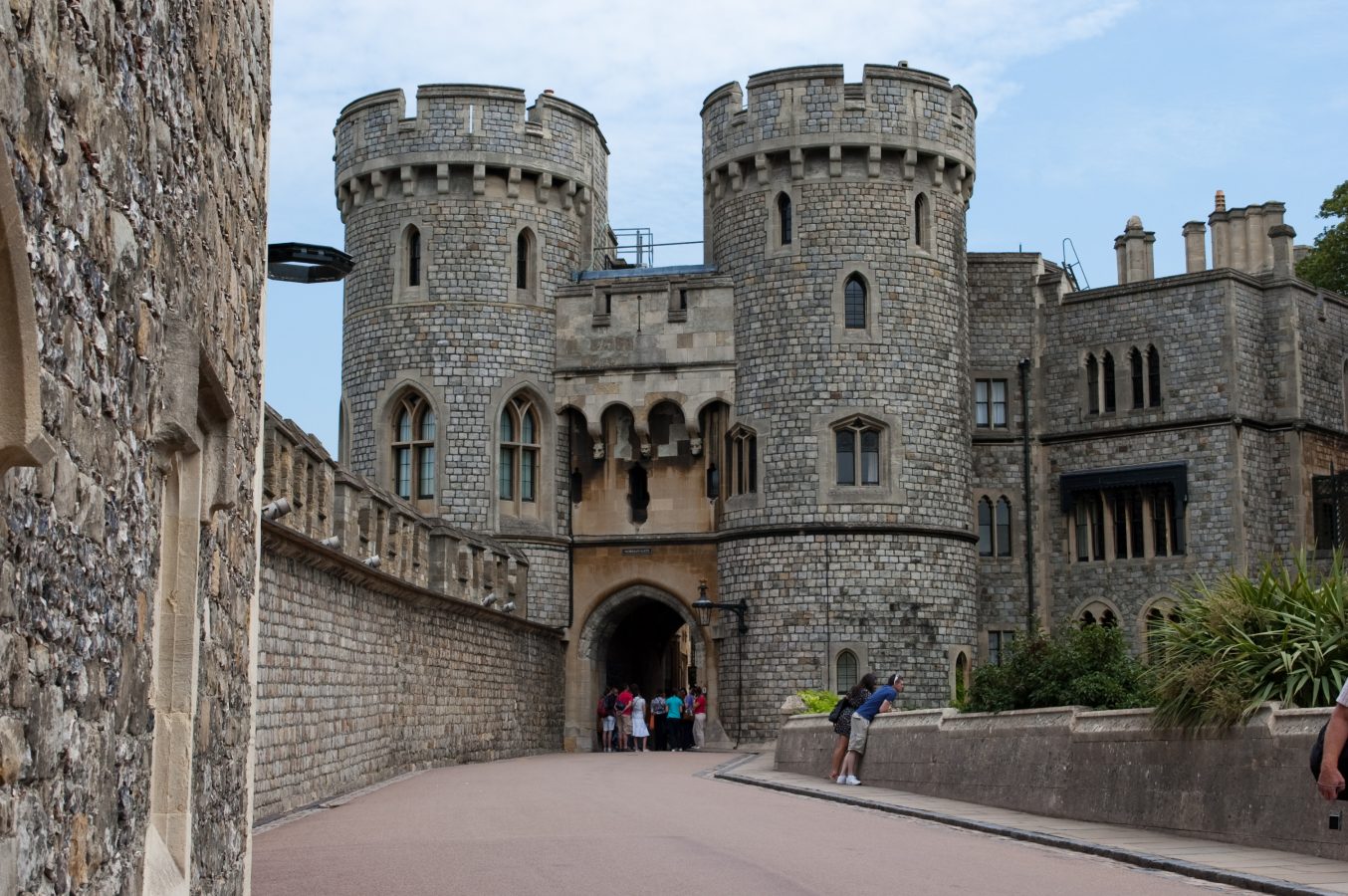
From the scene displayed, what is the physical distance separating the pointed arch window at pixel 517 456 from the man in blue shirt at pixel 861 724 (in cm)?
1565

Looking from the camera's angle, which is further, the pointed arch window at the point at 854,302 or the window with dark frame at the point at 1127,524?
the window with dark frame at the point at 1127,524

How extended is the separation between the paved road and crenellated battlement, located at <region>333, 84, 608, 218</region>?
61.4 ft

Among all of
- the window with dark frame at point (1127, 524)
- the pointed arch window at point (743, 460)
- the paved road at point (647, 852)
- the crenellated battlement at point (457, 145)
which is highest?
the crenellated battlement at point (457, 145)

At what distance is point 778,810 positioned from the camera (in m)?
16.5

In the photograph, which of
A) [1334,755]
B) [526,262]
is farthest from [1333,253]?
[1334,755]

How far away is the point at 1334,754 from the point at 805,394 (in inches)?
1079

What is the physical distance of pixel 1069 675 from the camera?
16.7 m

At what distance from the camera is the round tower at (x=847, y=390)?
33000mm

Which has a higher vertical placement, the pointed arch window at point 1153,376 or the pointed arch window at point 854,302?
the pointed arch window at point 854,302

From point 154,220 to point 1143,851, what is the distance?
27.6 feet

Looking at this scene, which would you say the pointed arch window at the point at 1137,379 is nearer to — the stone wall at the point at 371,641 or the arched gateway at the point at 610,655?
the arched gateway at the point at 610,655

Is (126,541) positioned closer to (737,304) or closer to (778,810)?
(778,810)

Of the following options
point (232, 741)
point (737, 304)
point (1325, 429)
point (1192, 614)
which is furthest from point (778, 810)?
point (1325, 429)

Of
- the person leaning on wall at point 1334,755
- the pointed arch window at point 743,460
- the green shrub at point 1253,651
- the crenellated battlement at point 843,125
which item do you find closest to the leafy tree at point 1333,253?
the crenellated battlement at point 843,125
